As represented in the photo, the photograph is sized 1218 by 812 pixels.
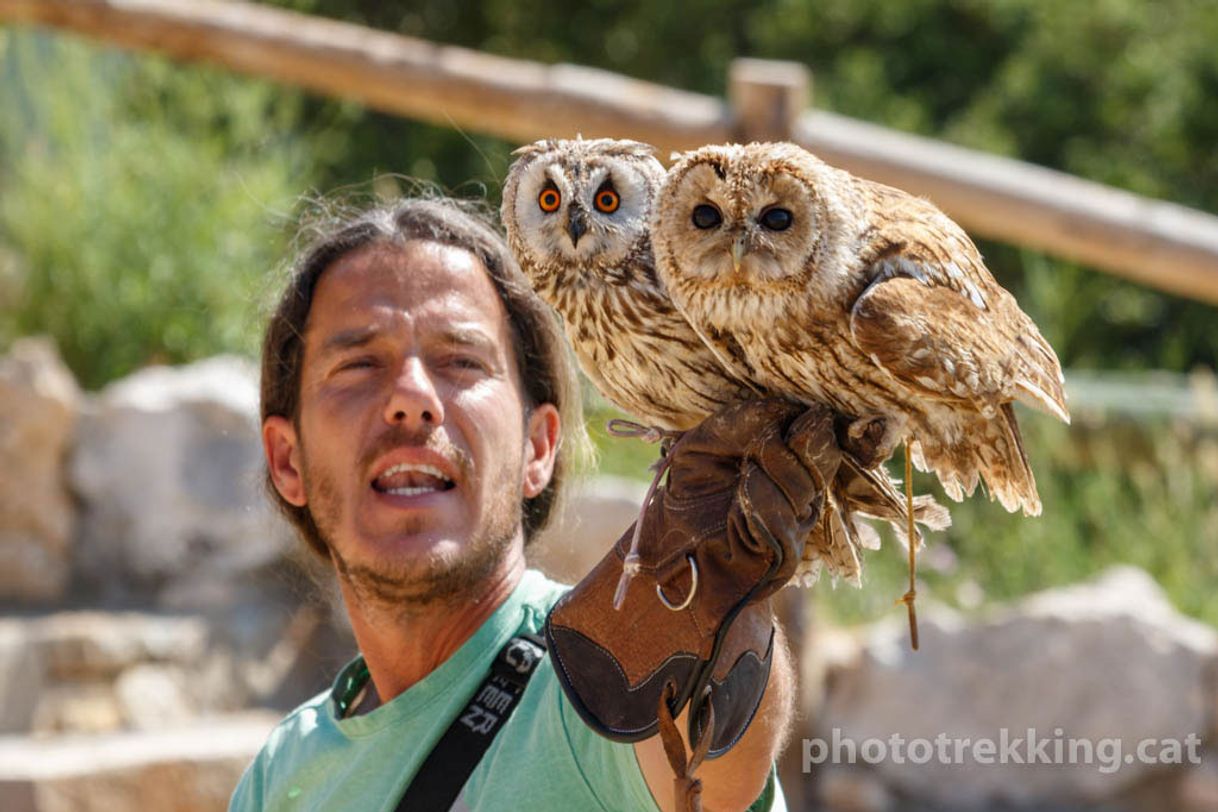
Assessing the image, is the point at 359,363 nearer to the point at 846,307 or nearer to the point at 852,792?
the point at 846,307

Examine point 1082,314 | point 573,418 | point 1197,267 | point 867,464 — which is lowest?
point 1082,314

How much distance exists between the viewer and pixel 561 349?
2375 mm

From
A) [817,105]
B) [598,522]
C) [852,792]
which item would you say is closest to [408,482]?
[598,522]

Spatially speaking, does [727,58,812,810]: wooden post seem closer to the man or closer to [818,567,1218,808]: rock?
[818,567,1218,808]: rock

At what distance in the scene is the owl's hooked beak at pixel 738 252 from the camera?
1.72 metres

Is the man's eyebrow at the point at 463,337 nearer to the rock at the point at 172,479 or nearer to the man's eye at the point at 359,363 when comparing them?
the man's eye at the point at 359,363

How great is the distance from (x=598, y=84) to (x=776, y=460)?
312 cm

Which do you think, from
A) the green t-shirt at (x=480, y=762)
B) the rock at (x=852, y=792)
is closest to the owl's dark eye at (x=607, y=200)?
the green t-shirt at (x=480, y=762)

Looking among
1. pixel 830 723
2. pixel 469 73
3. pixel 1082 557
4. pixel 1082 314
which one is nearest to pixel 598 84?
pixel 469 73

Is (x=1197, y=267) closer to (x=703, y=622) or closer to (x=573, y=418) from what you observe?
(x=573, y=418)

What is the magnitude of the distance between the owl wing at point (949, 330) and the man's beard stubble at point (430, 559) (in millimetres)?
582

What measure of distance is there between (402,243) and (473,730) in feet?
2.31

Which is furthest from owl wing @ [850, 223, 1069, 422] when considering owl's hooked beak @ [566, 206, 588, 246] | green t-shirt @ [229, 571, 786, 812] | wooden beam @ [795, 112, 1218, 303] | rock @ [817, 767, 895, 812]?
rock @ [817, 767, 895, 812]

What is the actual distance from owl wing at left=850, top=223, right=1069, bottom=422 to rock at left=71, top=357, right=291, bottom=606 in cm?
430
